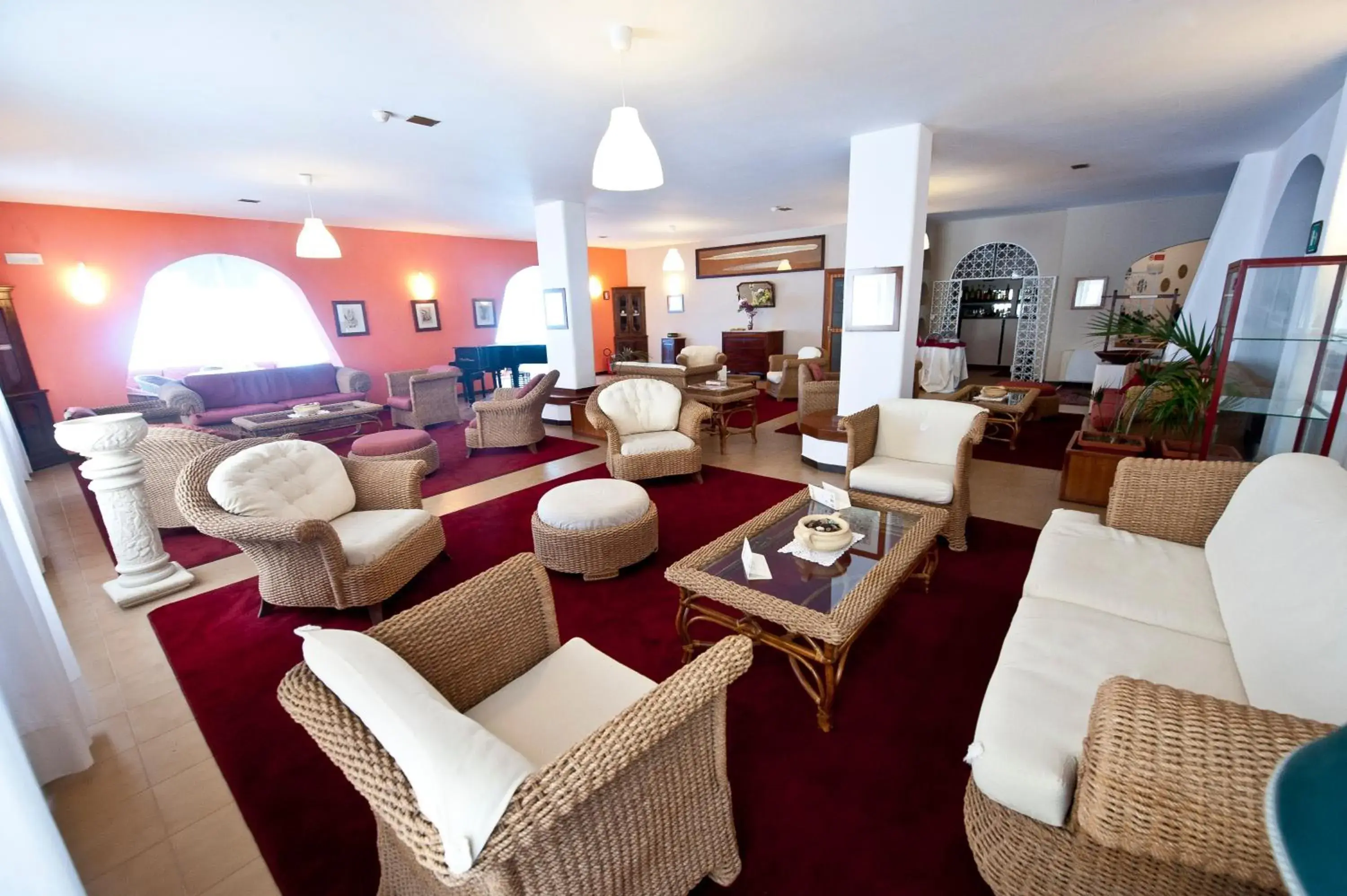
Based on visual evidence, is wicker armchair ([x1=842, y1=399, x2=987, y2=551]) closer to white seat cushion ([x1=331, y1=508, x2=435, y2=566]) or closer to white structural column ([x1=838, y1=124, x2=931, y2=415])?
white structural column ([x1=838, y1=124, x2=931, y2=415])

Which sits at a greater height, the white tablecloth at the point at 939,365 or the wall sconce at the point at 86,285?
the wall sconce at the point at 86,285

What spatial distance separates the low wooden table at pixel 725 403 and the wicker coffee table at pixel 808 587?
2.80m

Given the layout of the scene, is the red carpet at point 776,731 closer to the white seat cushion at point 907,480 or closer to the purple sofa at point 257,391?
A: the white seat cushion at point 907,480

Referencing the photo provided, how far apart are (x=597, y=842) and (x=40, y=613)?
2.08 meters

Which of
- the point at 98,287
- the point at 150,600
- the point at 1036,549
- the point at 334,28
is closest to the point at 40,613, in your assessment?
the point at 150,600

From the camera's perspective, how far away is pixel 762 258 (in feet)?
30.7

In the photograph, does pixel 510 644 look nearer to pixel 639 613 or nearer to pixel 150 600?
pixel 639 613

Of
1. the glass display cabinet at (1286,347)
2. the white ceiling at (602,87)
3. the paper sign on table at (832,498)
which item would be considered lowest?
the paper sign on table at (832,498)

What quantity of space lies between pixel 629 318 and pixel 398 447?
22.8 feet

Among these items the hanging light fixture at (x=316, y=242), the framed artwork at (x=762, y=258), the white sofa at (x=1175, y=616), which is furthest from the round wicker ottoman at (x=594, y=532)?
the framed artwork at (x=762, y=258)

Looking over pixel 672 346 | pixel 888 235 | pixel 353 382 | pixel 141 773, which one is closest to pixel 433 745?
pixel 141 773

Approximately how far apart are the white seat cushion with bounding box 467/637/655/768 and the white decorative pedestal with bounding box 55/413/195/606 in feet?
7.77

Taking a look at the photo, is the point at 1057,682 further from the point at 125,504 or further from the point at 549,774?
the point at 125,504

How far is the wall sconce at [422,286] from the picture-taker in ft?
25.8
